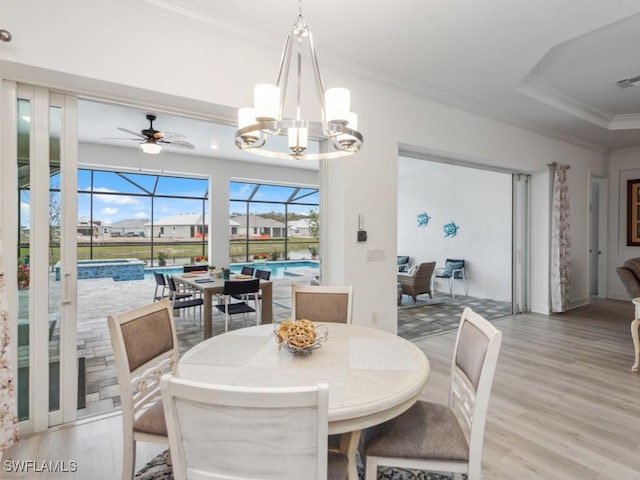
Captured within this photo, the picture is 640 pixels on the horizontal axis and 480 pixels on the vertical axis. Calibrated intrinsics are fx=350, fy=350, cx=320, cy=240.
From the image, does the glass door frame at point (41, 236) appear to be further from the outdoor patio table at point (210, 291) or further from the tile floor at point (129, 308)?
the outdoor patio table at point (210, 291)

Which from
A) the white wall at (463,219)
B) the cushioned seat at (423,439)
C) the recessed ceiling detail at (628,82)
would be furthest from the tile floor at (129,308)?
the recessed ceiling detail at (628,82)

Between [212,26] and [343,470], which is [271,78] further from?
[343,470]

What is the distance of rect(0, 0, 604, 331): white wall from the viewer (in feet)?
7.09

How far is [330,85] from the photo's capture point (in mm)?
3250

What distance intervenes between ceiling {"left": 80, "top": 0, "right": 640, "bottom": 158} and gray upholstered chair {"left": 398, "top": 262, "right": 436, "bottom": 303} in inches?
106

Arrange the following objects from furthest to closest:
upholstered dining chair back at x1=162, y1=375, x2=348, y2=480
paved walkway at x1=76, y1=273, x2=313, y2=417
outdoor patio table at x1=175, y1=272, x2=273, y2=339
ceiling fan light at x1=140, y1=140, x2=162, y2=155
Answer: ceiling fan light at x1=140, y1=140, x2=162, y2=155 < outdoor patio table at x1=175, y1=272, x2=273, y2=339 < paved walkway at x1=76, y1=273, x2=313, y2=417 < upholstered dining chair back at x1=162, y1=375, x2=348, y2=480

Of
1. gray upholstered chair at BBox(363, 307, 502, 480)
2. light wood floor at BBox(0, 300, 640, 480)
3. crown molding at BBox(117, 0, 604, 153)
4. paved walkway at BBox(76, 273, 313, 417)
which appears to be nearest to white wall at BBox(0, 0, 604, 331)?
crown molding at BBox(117, 0, 604, 153)

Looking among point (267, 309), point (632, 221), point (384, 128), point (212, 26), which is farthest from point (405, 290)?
point (212, 26)

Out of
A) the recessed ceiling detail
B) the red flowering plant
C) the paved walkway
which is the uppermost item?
the recessed ceiling detail

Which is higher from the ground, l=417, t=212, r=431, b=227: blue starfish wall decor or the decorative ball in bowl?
l=417, t=212, r=431, b=227: blue starfish wall decor

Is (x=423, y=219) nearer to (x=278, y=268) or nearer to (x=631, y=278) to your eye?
(x=631, y=278)

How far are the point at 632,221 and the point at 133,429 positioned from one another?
27.3 feet

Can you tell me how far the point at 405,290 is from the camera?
20.6ft

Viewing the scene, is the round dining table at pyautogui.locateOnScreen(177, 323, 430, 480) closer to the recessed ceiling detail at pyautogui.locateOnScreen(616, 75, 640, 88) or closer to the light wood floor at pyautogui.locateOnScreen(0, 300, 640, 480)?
the light wood floor at pyautogui.locateOnScreen(0, 300, 640, 480)
